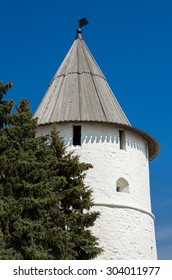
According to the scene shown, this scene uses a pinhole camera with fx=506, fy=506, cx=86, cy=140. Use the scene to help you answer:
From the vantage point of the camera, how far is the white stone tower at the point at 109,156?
17000 mm

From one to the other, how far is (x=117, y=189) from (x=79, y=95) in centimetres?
377

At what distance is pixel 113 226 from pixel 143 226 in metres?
1.45

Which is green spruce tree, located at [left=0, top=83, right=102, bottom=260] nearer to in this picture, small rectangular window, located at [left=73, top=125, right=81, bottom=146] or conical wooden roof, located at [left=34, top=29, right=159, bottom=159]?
small rectangular window, located at [left=73, top=125, right=81, bottom=146]

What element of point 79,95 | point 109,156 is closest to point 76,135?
point 109,156

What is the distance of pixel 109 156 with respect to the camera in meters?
17.8

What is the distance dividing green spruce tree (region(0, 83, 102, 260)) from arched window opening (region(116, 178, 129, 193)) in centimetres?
387

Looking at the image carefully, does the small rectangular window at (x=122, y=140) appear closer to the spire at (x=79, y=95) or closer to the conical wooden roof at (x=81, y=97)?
the conical wooden roof at (x=81, y=97)

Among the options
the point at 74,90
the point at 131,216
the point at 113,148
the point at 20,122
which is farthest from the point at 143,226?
the point at 20,122

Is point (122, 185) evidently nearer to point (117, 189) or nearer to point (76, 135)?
point (117, 189)

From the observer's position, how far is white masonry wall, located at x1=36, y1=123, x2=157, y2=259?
16853 millimetres

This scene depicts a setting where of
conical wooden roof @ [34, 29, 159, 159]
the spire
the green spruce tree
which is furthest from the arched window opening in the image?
the green spruce tree

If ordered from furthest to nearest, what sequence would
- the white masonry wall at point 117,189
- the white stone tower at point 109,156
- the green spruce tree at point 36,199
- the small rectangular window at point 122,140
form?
the small rectangular window at point 122,140 < the white stone tower at point 109,156 < the white masonry wall at point 117,189 < the green spruce tree at point 36,199

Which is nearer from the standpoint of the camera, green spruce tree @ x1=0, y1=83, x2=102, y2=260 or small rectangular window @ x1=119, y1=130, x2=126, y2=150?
green spruce tree @ x1=0, y1=83, x2=102, y2=260

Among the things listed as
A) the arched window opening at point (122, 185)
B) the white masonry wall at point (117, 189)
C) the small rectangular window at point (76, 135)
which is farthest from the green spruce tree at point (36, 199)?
the arched window opening at point (122, 185)
